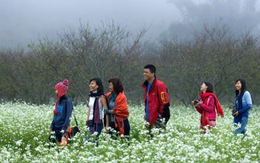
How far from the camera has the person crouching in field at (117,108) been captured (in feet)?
31.7

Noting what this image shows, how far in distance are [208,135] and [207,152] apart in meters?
1.91

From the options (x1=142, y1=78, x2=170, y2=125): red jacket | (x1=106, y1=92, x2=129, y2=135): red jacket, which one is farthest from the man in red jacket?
(x1=106, y1=92, x2=129, y2=135): red jacket

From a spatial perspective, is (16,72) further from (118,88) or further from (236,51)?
(118,88)

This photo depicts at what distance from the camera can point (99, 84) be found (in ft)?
31.0

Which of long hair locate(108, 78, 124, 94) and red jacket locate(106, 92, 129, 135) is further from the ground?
long hair locate(108, 78, 124, 94)

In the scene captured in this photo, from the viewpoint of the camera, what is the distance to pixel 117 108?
967 cm

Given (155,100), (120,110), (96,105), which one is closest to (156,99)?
(155,100)

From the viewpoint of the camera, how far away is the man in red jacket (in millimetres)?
9273

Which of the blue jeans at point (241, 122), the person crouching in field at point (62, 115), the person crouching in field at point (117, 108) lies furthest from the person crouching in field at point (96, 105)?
the blue jeans at point (241, 122)

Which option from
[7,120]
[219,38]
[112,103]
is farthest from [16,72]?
[112,103]

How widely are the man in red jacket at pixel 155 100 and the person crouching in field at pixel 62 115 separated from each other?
5.57 feet

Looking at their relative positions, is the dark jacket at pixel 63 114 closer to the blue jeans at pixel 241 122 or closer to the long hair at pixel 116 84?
the long hair at pixel 116 84

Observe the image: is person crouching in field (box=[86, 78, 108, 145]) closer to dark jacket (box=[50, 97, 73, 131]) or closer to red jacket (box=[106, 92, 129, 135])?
red jacket (box=[106, 92, 129, 135])

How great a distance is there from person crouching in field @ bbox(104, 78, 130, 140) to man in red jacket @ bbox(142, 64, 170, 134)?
549 mm
